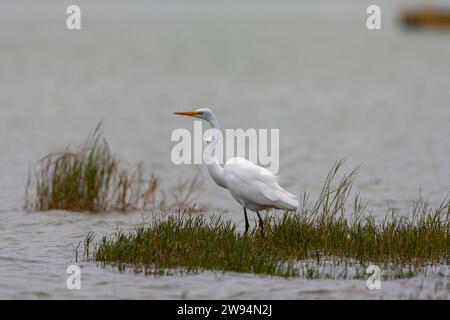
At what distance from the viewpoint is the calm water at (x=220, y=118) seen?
33.2ft

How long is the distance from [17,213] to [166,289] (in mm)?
5760

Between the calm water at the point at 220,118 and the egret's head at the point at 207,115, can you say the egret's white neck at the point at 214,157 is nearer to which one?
the egret's head at the point at 207,115

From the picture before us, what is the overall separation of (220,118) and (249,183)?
63.0 feet

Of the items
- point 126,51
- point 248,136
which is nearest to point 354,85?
point 248,136

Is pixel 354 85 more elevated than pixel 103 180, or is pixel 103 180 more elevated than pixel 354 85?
pixel 354 85

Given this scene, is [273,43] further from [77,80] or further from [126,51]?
[77,80]

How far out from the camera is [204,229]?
10.9 metres

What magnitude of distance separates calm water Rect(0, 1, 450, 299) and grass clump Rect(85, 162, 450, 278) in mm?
219

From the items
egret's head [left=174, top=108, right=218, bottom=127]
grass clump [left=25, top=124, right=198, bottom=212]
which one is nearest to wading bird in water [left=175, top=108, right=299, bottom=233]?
egret's head [left=174, top=108, right=218, bottom=127]

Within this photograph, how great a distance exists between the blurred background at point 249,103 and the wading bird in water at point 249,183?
462 cm

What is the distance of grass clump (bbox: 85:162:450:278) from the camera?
10305mm

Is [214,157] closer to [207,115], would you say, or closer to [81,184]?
[207,115]

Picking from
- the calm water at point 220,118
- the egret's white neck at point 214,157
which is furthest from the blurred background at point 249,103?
the egret's white neck at point 214,157

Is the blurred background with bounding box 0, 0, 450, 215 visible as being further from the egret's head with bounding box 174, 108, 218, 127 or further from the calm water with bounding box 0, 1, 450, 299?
the egret's head with bounding box 174, 108, 218, 127
